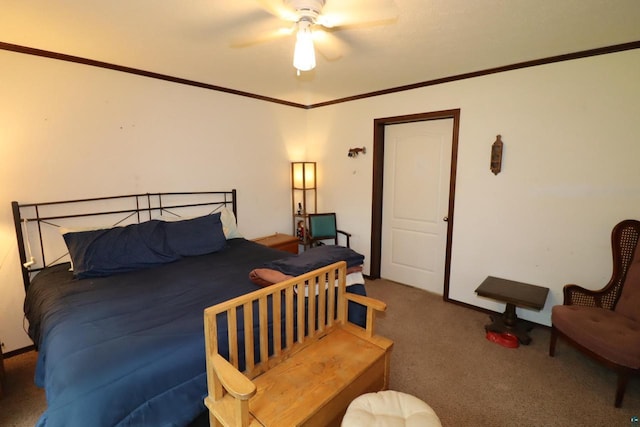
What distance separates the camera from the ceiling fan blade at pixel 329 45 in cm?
219

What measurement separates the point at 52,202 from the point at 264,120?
2368 millimetres

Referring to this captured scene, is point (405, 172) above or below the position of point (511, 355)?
above

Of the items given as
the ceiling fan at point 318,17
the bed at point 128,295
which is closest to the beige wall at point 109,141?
the bed at point 128,295

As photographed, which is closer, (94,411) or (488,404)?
(94,411)

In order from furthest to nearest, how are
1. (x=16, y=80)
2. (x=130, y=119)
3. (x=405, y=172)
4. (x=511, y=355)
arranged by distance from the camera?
(x=405, y=172) → (x=130, y=119) → (x=511, y=355) → (x=16, y=80)

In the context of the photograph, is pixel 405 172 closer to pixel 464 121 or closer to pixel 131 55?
pixel 464 121

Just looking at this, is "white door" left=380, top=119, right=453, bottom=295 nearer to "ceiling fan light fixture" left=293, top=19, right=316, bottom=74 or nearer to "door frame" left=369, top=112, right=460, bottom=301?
"door frame" left=369, top=112, right=460, bottom=301

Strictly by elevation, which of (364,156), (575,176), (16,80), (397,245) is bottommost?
(397,245)

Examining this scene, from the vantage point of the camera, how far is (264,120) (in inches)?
156

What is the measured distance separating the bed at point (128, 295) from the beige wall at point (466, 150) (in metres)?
0.19

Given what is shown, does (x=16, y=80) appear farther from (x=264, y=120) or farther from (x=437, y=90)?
(x=437, y=90)

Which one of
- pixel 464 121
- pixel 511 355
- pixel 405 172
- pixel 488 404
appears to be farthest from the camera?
pixel 405 172

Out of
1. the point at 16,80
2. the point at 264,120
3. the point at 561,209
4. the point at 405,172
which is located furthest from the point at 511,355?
the point at 16,80

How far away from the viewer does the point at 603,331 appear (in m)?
2.01
